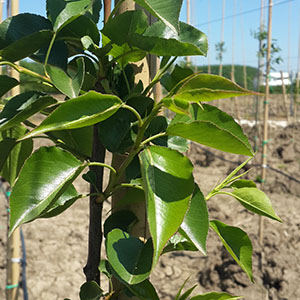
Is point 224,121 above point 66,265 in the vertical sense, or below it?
above

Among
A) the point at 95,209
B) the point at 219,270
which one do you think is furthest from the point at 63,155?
the point at 219,270

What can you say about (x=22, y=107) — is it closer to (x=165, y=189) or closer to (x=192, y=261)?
(x=165, y=189)

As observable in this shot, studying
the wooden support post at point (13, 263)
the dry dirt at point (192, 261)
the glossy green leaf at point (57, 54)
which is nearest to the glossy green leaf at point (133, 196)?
the glossy green leaf at point (57, 54)

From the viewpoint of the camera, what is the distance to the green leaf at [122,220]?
2.25 ft

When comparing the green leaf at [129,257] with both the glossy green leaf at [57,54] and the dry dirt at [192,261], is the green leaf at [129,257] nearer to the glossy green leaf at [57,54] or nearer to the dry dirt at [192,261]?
the glossy green leaf at [57,54]

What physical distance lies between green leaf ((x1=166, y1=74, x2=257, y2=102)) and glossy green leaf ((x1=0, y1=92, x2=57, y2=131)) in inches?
6.4

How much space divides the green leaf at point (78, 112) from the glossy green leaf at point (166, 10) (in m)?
0.10

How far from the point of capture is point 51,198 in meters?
0.48

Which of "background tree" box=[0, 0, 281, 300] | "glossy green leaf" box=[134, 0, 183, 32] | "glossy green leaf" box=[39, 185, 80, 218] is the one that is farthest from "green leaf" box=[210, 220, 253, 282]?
"glossy green leaf" box=[134, 0, 183, 32]

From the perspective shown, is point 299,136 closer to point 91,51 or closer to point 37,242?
point 37,242

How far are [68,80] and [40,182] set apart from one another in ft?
0.46

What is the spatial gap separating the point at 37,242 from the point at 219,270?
1.32 m

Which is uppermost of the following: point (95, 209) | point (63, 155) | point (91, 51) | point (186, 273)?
point (91, 51)

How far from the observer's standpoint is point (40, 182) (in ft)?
1.59
